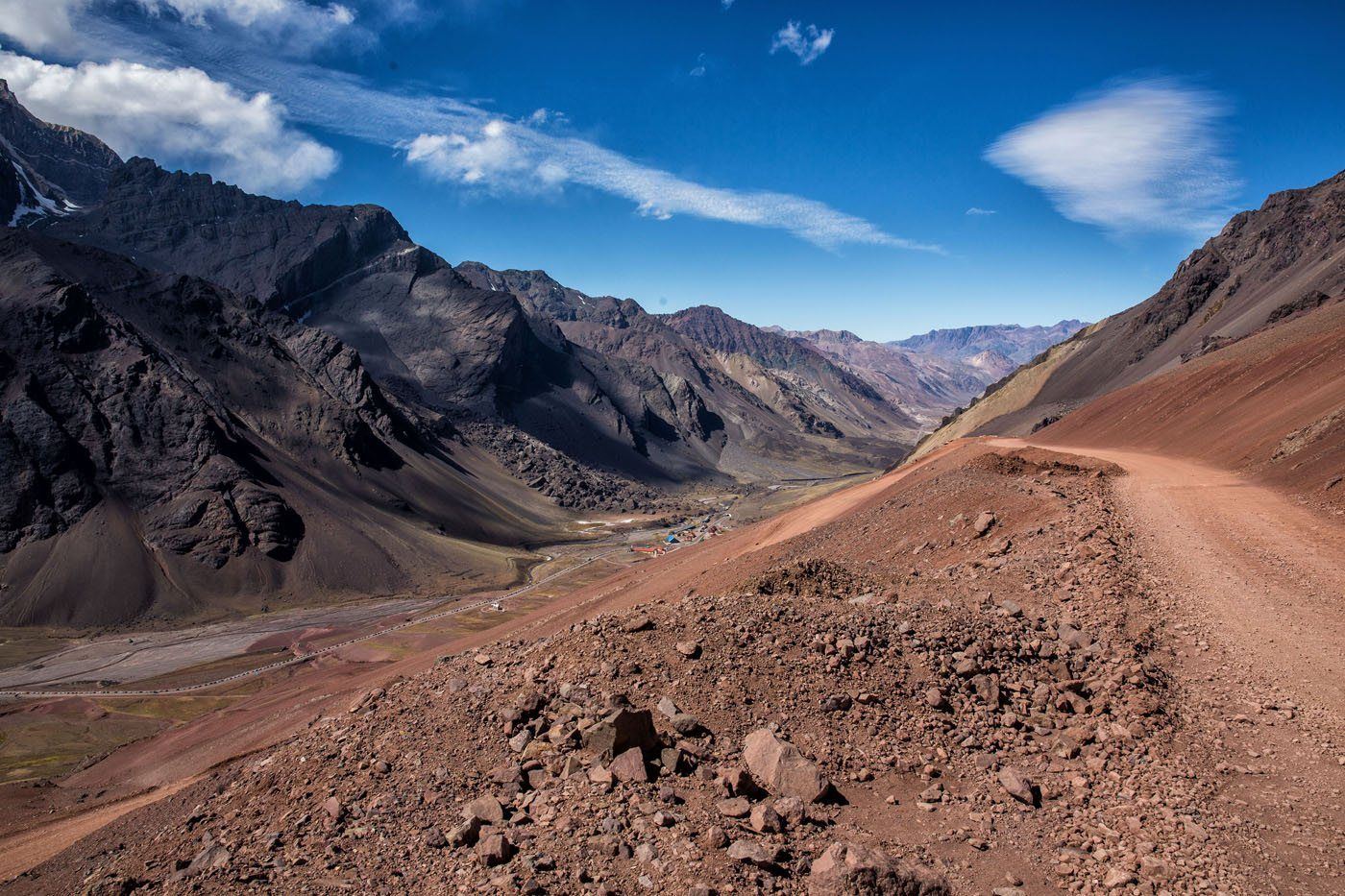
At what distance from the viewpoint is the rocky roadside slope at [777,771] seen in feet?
26.3

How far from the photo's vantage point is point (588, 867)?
796 centimetres

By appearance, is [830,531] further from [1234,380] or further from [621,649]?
[1234,380]

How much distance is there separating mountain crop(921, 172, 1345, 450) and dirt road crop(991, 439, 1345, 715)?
53717 millimetres

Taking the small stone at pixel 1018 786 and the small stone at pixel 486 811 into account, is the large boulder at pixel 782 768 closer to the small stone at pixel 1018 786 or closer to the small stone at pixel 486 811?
the small stone at pixel 1018 786

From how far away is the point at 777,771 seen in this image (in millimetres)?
9328

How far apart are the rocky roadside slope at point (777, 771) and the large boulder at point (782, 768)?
0.03 meters

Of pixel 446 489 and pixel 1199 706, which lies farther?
pixel 446 489

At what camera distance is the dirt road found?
1206 centimetres

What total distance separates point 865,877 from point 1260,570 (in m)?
14.9

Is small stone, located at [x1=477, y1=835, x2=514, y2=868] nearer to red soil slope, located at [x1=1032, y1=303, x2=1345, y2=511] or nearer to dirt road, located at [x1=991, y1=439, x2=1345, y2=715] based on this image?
dirt road, located at [x1=991, y1=439, x2=1345, y2=715]

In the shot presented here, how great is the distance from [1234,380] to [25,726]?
8096 centimetres

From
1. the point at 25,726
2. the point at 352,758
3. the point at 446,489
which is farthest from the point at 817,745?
the point at 446,489

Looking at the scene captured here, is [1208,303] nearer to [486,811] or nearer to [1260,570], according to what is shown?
[1260,570]

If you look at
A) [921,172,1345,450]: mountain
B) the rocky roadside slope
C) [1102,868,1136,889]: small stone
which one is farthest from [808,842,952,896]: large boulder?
[921,172,1345,450]: mountain
